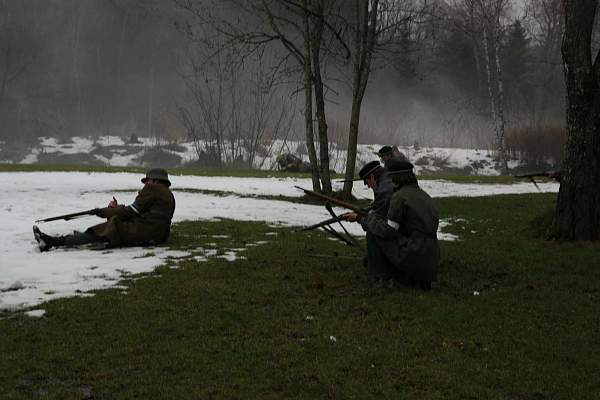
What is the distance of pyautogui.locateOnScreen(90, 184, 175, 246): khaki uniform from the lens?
10.1 m

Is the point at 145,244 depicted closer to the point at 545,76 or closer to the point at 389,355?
the point at 389,355

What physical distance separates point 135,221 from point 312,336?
17.2ft

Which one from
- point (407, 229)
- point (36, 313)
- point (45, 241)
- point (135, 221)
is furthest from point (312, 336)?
point (45, 241)

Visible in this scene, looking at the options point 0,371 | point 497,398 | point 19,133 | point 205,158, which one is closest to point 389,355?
point 497,398

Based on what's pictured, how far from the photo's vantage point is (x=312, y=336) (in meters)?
5.88

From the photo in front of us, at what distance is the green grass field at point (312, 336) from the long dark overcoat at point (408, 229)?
0.43 m

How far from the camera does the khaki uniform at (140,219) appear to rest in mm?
10086

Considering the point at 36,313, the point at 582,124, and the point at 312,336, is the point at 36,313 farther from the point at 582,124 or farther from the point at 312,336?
the point at 582,124

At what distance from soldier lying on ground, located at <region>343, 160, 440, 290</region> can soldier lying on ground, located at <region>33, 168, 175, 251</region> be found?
413 cm

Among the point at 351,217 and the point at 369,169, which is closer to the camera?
the point at 351,217

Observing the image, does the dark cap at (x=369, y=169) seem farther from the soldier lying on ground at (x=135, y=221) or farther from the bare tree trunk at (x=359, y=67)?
the bare tree trunk at (x=359, y=67)

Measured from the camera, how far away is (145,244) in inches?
413

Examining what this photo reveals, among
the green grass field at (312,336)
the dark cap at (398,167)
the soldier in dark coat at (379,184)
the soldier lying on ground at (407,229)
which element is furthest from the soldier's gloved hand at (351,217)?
the green grass field at (312,336)

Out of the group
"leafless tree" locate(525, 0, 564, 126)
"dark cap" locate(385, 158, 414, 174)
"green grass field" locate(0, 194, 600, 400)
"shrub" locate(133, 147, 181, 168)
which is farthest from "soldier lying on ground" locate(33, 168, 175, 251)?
"leafless tree" locate(525, 0, 564, 126)
